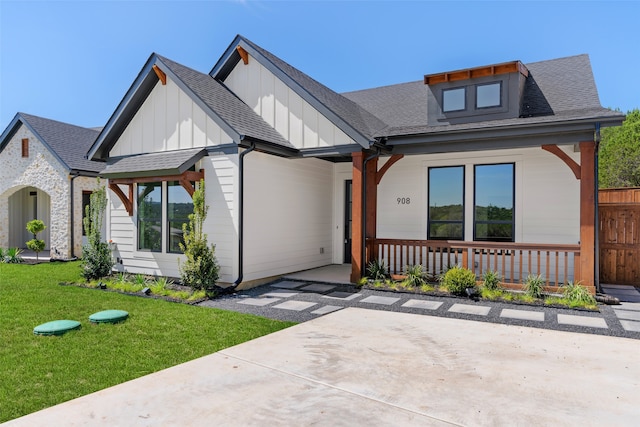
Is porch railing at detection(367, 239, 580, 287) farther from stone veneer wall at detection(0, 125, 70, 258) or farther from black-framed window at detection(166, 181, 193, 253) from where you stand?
stone veneer wall at detection(0, 125, 70, 258)

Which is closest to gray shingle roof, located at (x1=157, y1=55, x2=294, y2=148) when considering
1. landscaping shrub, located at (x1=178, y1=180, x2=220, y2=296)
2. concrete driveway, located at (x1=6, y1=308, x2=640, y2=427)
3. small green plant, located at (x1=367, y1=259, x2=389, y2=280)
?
landscaping shrub, located at (x1=178, y1=180, x2=220, y2=296)

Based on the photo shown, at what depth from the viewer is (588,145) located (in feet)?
23.9

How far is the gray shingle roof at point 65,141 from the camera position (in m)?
14.1

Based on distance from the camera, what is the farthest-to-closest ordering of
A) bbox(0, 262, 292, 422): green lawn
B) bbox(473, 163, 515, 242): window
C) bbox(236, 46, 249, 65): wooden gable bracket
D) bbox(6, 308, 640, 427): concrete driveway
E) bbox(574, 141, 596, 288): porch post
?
bbox(236, 46, 249, 65): wooden gable bracket, bbox(473, 163, 515, 242): window, bbox(574, 141, 596, 288): porch post, bbox(0, 262, 292, 422): green lawn, bbox(6, 308, 640, 427): concrete driveway

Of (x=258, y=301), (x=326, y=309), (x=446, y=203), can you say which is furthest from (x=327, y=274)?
(x=446, y=203)

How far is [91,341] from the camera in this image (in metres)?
4.96

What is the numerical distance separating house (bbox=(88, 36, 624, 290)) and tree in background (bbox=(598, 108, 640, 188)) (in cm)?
1429

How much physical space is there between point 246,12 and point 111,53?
255 inches

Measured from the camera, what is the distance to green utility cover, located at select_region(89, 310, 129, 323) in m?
5.79

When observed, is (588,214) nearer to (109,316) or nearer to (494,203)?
(494,203)

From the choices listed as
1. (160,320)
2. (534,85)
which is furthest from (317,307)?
(534,85)

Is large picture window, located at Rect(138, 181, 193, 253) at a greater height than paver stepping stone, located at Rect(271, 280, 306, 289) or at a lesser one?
greater

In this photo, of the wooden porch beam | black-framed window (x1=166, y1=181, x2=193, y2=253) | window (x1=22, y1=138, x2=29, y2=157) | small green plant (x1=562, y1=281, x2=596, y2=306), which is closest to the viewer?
small green plant (x1=562, y1=281, x2=596, y2=306)

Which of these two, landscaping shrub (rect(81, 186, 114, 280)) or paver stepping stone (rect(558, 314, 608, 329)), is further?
landscaping shrub (rect(81, 186, 114, 280))
